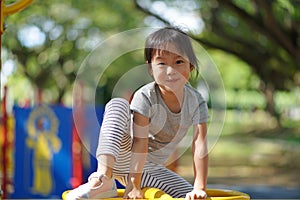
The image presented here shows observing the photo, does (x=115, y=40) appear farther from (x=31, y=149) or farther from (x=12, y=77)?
(x=12, y=77)

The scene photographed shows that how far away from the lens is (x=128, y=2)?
37.7 feet

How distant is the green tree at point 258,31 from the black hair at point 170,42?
6.02m

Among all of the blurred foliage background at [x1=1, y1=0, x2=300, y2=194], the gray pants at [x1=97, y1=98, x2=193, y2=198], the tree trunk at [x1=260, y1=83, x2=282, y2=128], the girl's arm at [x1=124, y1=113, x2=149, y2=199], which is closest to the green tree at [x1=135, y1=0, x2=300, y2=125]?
the blurred foliage background at [x1=1, y1=0, x2=300, y2=194]

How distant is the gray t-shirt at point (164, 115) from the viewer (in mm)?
2219

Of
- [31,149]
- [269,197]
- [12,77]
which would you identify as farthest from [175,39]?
[12,77]

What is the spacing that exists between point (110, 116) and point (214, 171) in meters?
10.5

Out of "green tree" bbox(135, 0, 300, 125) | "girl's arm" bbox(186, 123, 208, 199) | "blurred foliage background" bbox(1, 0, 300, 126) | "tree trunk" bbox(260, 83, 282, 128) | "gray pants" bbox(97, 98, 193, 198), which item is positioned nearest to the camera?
"gray pants" bbox(97, 98, 193, 198)

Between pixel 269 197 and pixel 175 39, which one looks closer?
pixel 175 39

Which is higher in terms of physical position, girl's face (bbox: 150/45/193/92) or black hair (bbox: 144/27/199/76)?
black hair (bbox: 144/27/199/76)

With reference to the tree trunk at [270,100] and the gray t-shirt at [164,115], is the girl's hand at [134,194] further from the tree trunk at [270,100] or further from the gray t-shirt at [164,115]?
the tree trunk at [270,100]

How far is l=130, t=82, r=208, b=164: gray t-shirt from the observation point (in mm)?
2219

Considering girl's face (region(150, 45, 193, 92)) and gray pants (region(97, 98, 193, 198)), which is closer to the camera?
gray pants (region(97, 98, 193, 198))

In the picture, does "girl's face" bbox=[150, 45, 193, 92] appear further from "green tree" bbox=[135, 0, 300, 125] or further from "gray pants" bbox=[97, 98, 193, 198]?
"green tree" bbox=[135, 0, 300, 125]

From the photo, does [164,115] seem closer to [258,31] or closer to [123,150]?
[123,150]
